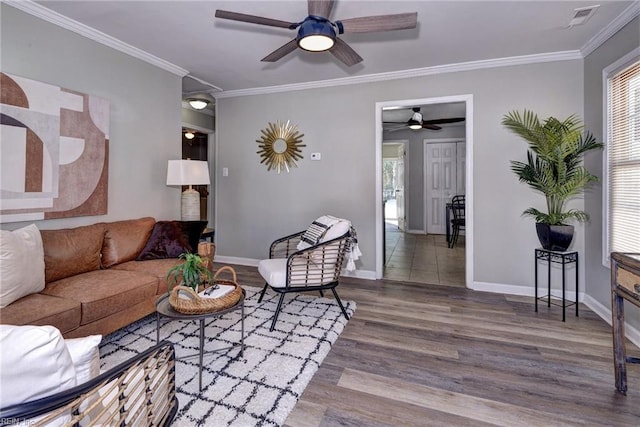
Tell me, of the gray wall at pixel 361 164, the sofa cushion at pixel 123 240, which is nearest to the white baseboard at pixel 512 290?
the gray wall at pixel 361 164

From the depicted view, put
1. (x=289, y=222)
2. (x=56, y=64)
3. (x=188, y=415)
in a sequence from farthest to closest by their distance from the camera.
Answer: (x=289, y=222)
(x=56, y=64)
(x=188, y=415)

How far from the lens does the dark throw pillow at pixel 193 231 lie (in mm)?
3176

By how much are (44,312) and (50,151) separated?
4.63ft

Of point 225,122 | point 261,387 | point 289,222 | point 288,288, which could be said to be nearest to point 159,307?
point 261,387

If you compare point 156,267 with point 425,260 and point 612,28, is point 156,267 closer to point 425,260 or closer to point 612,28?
point 425,260

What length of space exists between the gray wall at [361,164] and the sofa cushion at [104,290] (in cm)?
225

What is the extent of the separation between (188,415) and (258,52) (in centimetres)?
323

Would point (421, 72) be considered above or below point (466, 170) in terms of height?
above

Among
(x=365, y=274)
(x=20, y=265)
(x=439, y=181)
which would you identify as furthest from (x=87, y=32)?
(x=439, y=181)

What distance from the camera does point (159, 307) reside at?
76.0 inches

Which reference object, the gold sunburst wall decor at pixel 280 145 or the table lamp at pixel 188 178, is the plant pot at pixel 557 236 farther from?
the table lamp at pixel 188 178

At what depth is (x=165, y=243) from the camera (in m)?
3.08

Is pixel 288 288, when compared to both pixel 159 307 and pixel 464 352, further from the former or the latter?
pixel 464 352

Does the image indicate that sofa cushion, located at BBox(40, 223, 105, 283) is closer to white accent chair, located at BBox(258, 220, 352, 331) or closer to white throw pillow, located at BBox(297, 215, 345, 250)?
white accent chair, located at BBox(258, 220, 352, 331)
